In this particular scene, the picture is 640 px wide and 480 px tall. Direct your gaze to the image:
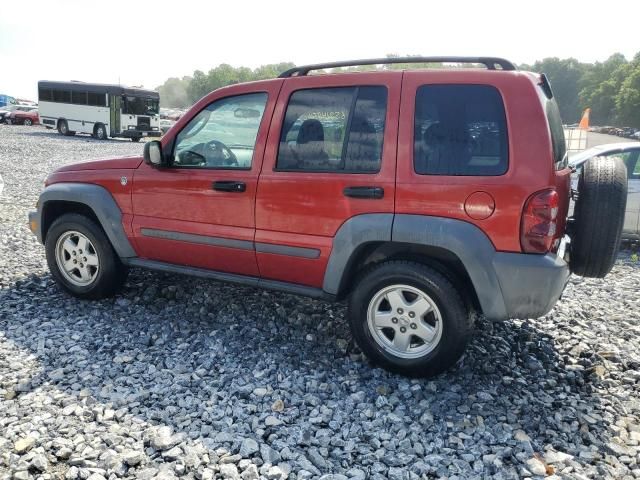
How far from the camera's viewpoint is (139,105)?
2780 centimetres

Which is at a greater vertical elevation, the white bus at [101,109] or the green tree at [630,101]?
the green tree at [630,101]

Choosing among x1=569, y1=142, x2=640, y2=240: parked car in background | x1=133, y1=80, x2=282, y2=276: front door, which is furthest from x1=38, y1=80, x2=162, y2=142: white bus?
x1=133, y1=80, x2=282, y2=276: front door

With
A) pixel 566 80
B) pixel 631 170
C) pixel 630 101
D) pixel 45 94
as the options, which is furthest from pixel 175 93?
pixel 631 170

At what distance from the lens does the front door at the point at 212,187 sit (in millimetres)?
3918

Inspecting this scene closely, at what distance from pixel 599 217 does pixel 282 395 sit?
2.34 meters

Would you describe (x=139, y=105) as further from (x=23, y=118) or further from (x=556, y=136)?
(x=556, y=136)

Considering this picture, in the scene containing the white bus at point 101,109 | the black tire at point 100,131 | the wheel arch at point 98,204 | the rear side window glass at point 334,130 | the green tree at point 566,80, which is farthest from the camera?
the green tree at point 566,80

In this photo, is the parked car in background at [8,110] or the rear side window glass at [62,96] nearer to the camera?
the rear side window glass at [62,96]

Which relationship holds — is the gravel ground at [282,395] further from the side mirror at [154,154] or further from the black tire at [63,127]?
the black tire at [63,127]

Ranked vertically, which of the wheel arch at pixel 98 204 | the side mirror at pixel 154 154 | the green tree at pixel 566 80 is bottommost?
the wheel arch at pixel 98 204

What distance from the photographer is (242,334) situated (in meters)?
4.22

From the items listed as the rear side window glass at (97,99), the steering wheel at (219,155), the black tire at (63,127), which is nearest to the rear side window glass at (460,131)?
the steering wheel at (219,155)

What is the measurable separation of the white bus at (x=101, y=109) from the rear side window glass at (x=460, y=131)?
87.9ft

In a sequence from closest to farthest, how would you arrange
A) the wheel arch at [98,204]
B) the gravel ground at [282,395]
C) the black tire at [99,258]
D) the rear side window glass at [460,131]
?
the gravel ground at [282,395] → the rear side window glass at [460,131] → the wheel arch at [98,204] → the black tire at [99,258]
